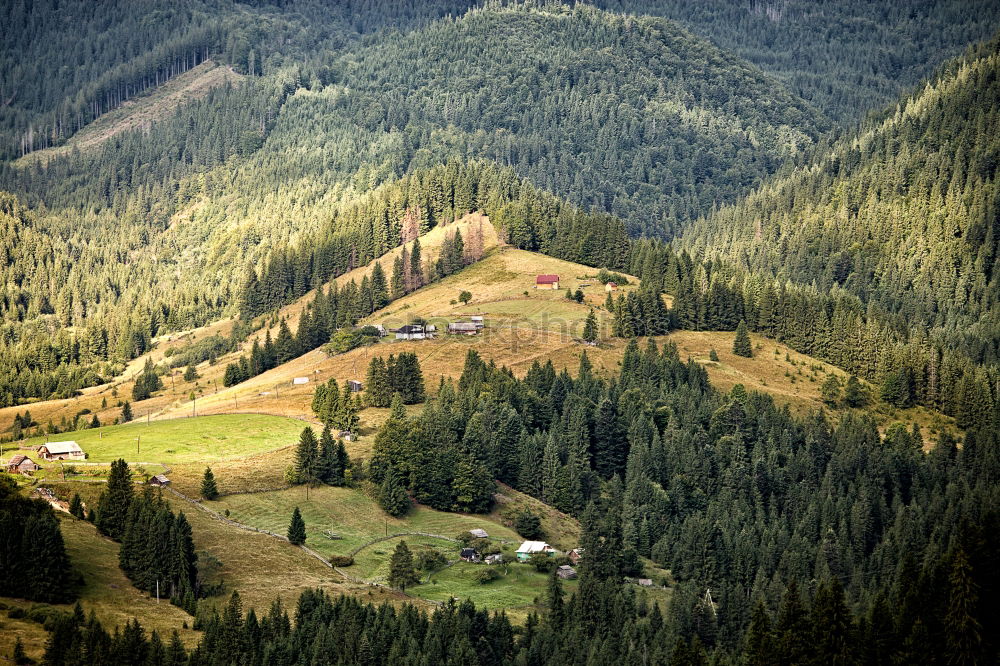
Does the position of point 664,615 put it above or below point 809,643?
below

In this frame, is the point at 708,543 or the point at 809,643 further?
the point at 708,543

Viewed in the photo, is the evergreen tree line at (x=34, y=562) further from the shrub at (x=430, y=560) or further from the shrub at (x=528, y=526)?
the shrub at (x=528, y=526)

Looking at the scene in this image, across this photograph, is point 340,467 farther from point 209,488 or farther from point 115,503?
point 115,503

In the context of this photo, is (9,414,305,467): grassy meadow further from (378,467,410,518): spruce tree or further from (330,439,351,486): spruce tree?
(378,467,410,518): spruce tree

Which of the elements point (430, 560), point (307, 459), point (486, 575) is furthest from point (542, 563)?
point (307, 459)

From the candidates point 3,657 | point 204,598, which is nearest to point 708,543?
point 204,598

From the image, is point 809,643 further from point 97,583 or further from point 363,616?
point 97,583
